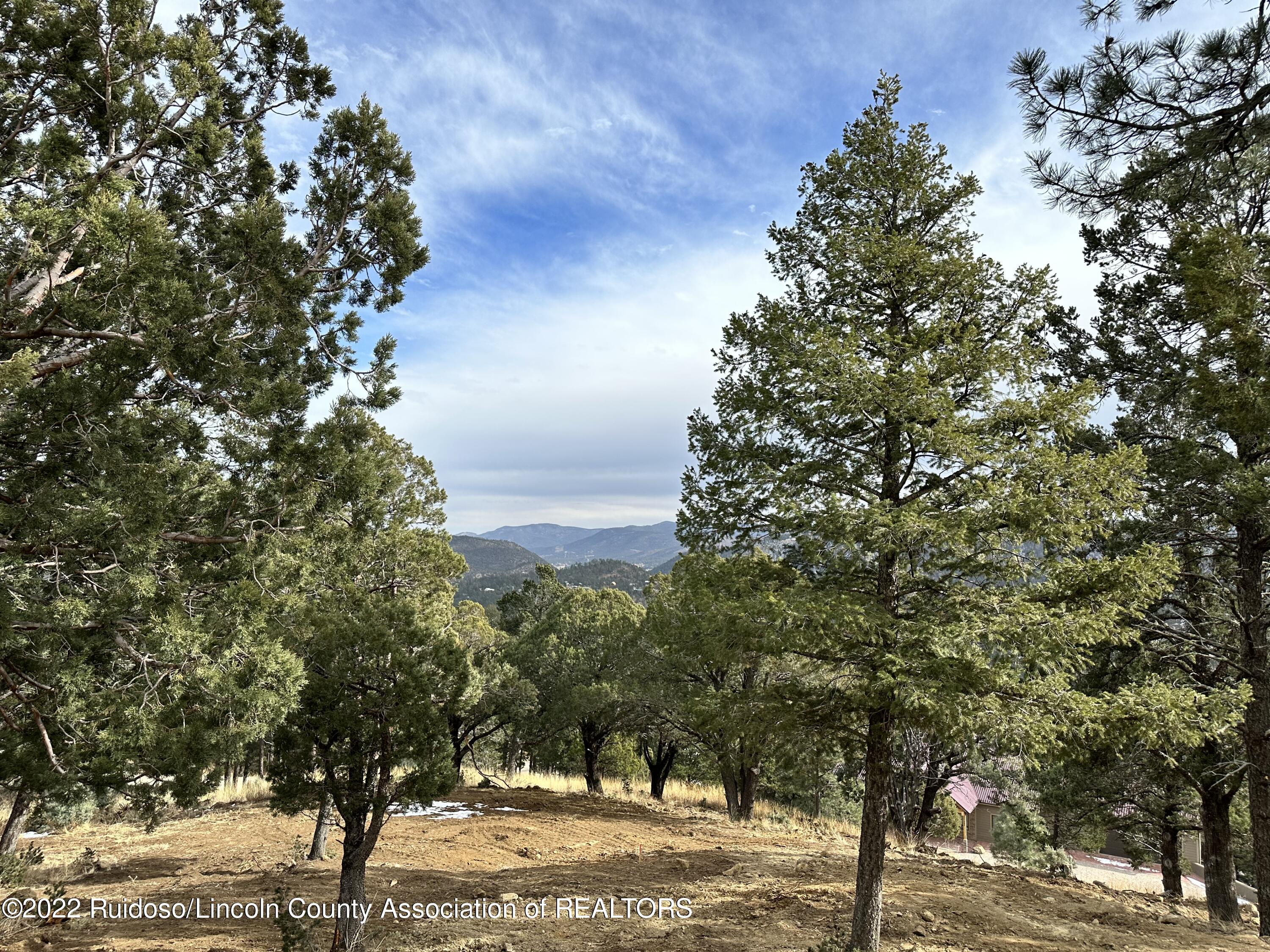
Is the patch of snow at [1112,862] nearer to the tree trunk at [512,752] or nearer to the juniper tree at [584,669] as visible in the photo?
the juniper tree at [584,669]

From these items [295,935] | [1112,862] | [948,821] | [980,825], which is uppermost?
[295,935]

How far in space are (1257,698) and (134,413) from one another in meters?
14.1

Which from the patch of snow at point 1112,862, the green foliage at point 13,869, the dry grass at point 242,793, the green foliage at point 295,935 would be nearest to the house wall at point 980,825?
the patch of snow at point 1112,862

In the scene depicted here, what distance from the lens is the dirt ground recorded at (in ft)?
24.2

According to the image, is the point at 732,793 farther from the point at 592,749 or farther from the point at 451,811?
the point at 451,811

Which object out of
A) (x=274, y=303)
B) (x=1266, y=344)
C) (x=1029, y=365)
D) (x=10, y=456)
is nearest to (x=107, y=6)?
(x=274, y=303)

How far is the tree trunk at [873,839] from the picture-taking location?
6.36 meters

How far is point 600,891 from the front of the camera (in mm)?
9156

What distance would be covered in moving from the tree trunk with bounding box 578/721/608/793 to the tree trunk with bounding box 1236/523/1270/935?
15.2 meters

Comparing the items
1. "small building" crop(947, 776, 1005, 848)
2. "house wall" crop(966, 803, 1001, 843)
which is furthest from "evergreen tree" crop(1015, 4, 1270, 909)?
"house wall" crop(966, 803, 1001, 843)

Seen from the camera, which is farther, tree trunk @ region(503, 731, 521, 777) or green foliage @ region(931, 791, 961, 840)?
green foliage @ region(931, 791, 961, 840)

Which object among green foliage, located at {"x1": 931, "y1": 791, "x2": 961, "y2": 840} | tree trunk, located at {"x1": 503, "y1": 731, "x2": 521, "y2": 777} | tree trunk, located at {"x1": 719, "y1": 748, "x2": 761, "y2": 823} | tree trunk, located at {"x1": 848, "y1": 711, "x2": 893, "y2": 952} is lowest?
green foliage, located at {"x1": 931, "y1": 791, "x2": 961, "y2": 840}

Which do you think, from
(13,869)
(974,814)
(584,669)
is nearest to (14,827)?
(13,869)

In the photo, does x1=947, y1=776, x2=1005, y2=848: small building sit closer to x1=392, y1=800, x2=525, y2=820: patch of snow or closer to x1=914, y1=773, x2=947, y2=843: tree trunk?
x1=914, y1=773, x2=947, y2=843: tree trunk
